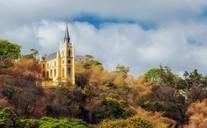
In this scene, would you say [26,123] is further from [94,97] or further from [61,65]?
[61,65]

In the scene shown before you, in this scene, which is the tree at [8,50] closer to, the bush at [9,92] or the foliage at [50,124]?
the bush at [9,92]

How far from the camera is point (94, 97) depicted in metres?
65.0

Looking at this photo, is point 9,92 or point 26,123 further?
point 9,92

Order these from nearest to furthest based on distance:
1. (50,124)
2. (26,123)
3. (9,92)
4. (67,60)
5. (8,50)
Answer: (50,124)
(26,123)
(9,92)
(8,50)
(67,60)

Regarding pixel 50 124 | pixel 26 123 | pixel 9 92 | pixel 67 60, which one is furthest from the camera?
pixel 67 60

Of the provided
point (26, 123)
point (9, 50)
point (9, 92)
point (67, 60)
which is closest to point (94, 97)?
point (9, 92)

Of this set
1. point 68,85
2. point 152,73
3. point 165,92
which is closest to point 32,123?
point 68,85

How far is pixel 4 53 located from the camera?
75.5 metres

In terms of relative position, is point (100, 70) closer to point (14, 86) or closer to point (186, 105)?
point (186, 105)

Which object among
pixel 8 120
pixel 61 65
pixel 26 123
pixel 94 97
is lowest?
pixel 26 123

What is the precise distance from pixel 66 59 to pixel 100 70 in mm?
4369

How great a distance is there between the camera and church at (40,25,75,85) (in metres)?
76.0

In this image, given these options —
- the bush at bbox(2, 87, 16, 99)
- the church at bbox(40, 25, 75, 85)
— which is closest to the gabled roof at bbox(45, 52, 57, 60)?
the church at bbox(40, 25, 75, 85)

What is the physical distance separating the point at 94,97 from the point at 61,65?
14.2 metres
